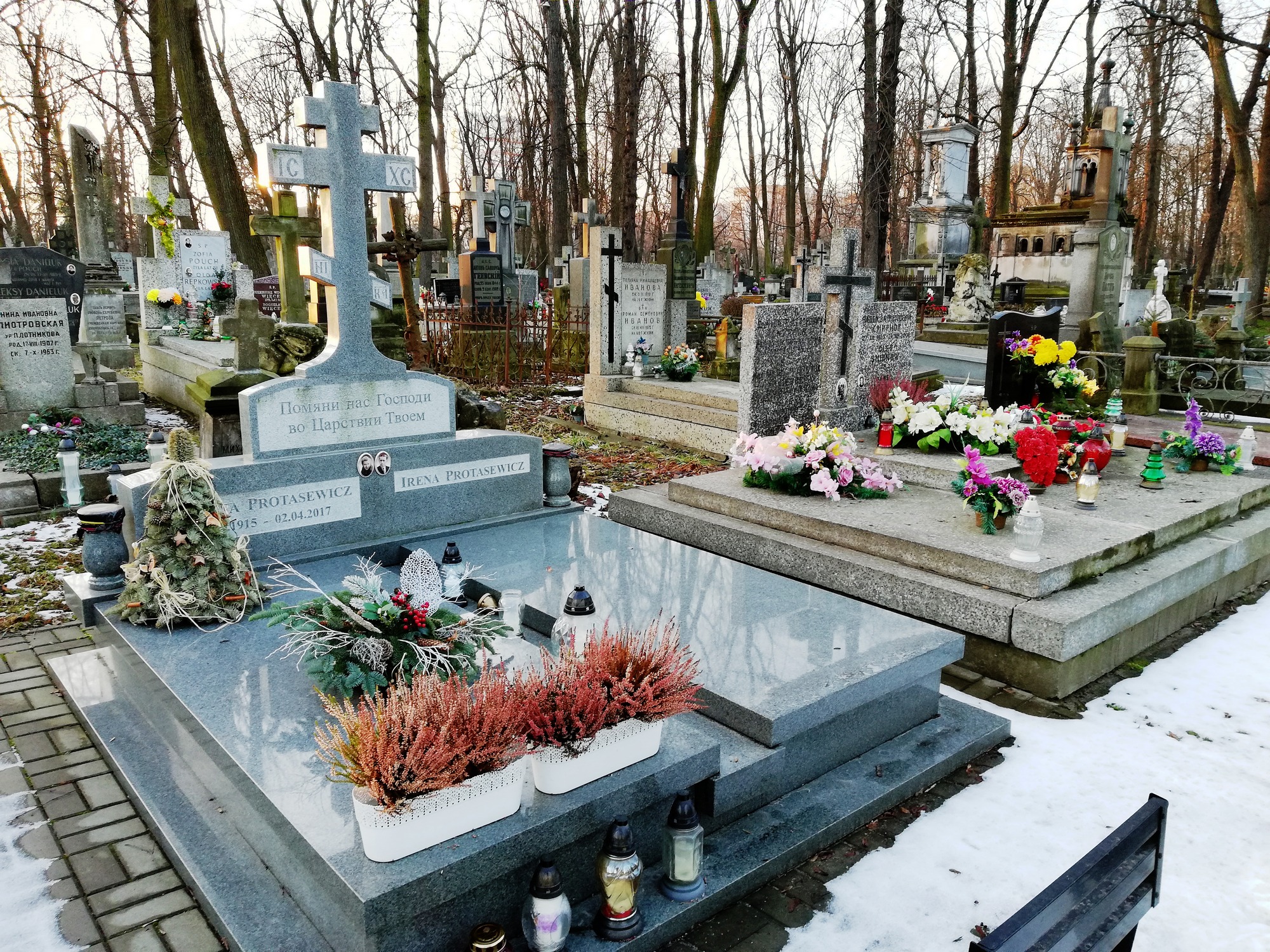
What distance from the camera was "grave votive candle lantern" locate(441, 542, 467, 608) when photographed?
5012mm

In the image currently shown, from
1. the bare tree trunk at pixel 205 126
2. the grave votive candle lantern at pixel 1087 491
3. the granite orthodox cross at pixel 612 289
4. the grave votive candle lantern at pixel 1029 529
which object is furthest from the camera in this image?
the bare tree trunk at pixel 205 126

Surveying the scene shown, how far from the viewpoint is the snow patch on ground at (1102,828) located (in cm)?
319

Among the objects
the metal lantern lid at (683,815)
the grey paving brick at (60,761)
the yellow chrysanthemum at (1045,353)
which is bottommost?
the grey paving brick at (60,761)

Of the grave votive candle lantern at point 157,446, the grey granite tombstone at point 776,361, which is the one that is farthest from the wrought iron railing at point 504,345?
the grave votive candle lantern at point 157,446

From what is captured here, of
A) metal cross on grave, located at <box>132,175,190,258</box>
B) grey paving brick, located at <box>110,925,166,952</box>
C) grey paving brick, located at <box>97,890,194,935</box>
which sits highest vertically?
metal cross on grave, located at <box>132,175,190,258</box>

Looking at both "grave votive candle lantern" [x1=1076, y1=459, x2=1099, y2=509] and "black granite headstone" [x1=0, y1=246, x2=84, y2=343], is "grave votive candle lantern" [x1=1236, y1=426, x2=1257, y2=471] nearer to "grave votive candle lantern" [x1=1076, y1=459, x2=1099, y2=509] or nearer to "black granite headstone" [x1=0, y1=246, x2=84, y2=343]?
"grave votive candle lantern" [x1=1076, y1=459, x2=1099, y2=509]

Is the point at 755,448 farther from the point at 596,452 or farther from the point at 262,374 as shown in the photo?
the point at 262,374

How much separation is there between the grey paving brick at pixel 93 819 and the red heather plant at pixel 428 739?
1528 mm

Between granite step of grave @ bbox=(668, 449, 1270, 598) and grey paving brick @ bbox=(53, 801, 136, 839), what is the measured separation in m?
4.42

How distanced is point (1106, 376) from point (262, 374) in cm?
1097

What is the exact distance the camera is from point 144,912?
3.20 metres

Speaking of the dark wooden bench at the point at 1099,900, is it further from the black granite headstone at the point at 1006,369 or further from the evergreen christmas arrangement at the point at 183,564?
the black granite headstone at the point at 1006,369

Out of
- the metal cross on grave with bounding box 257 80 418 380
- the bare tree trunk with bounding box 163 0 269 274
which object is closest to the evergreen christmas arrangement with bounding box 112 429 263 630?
the metal cross on grave with bounding box 257 80 418 380

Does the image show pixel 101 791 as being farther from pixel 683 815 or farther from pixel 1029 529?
pixel 1029 529
